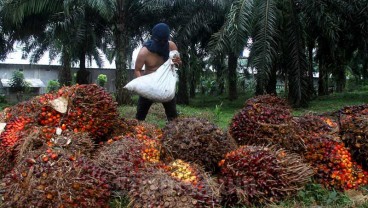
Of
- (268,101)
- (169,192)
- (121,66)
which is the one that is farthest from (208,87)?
(169,192)

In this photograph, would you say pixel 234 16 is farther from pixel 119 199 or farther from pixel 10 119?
pixel 119 199

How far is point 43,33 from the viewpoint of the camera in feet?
53.0

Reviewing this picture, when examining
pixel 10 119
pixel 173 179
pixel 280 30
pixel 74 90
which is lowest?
pixel 173 179

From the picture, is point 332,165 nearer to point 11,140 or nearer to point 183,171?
point 183,171

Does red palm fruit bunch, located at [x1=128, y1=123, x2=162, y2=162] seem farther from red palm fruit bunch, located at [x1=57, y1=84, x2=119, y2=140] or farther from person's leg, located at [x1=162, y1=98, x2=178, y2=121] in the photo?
person's leg, located at [x1=162, y1=98, x2=178, y2=121]

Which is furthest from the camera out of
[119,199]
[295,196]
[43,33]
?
[43,33]

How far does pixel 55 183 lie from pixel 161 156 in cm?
105

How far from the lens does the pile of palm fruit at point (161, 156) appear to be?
2.71 metres

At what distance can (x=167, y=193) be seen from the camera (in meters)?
2.64

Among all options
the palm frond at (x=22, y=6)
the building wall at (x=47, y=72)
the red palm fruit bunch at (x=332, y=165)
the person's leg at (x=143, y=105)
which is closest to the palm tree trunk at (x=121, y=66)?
the palm frond at (x=22, y=6)

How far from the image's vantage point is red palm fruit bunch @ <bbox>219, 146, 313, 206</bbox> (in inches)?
126

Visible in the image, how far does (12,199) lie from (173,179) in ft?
3.41

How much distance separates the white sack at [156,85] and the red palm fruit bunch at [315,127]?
55.6 inches

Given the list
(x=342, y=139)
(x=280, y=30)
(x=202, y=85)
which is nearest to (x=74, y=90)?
(x=342, y=139)
